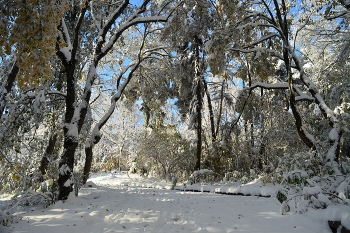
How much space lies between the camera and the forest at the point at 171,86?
14.5ft

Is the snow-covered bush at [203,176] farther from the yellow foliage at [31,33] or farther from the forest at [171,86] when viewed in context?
the yellow foliage at [31,33]

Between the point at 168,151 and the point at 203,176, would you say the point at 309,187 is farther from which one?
the point at 168,151

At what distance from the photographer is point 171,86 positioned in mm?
18625

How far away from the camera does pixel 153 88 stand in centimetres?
1381

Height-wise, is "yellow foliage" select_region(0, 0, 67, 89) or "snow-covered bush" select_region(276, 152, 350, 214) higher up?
"yellow foliage" select_region(0, 0, 67, 89)

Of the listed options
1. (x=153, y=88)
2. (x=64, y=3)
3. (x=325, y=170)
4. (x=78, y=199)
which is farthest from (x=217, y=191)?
(x=64, y=3)

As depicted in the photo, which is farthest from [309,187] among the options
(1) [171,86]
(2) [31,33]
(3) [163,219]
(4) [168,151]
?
(1) [171,86]

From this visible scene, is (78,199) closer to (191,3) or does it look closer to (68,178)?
(68,178)

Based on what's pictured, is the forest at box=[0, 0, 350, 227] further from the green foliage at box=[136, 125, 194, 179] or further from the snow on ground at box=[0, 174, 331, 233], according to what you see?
the snow on ground at box=[0, 174, 331, 233]

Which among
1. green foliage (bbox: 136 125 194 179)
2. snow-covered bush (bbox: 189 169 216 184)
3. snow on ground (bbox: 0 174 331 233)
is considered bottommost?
snow on ground (bbox: 0 174 331 233)

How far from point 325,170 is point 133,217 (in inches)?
182

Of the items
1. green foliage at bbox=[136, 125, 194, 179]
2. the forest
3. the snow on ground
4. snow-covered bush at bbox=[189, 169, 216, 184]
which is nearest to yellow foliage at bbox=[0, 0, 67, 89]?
the forest

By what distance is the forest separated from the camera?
4.43 meters

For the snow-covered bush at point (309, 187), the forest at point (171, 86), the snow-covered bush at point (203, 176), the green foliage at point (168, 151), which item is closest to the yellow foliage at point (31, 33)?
the forest at point (171, 86)
